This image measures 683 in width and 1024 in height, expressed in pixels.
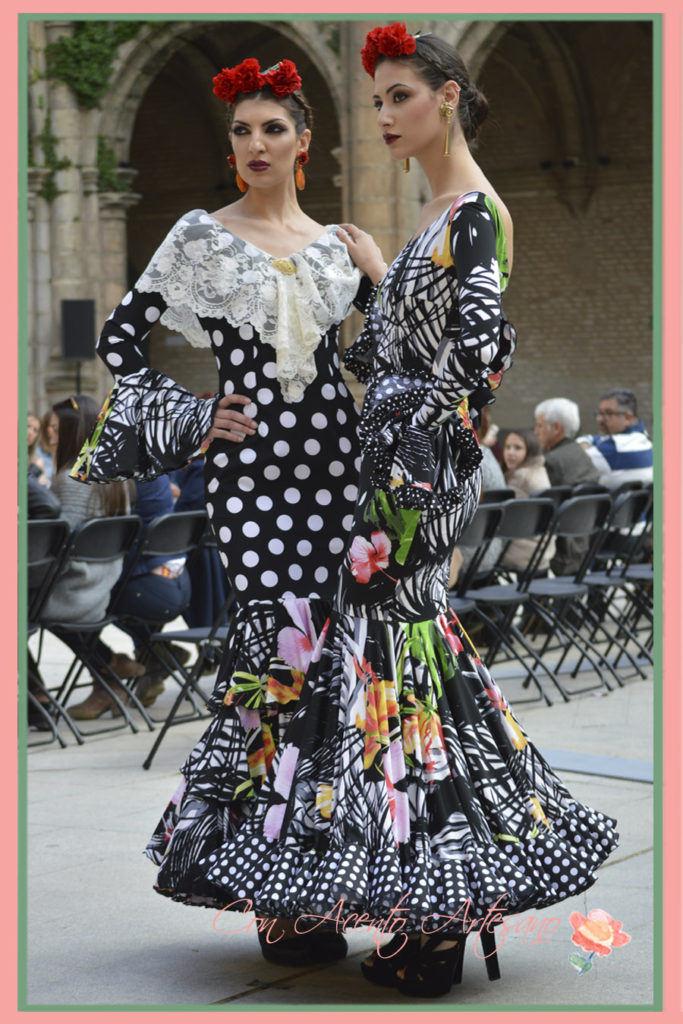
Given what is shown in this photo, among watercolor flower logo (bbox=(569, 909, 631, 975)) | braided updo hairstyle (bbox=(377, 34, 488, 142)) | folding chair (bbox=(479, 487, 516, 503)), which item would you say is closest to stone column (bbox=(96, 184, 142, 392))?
folding chair (bbox=(479, 487, 516, 503))

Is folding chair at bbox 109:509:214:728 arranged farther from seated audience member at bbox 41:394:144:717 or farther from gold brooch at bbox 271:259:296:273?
gold brooch at bbox 271:259:296:273

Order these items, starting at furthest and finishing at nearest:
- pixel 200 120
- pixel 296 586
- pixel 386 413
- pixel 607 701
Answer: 1. pixel 200 120
2. pixel 607 701
3. pixel 296 586
4. pixel 386 413

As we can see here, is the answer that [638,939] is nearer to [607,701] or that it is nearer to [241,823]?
[241,823]

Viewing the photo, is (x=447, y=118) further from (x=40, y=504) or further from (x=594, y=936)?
(x=40, y=504)

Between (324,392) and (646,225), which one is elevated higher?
(646,225)

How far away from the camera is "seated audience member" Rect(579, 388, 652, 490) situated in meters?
9.66

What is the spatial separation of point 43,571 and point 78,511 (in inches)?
23.0

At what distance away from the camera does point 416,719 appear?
3031mm

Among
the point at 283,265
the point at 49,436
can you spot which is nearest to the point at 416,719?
the point at 283,265

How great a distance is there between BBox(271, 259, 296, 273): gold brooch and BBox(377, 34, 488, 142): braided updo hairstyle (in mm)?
501

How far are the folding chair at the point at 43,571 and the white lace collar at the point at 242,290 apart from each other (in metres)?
2.76

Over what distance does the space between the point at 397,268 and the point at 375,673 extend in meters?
0.82

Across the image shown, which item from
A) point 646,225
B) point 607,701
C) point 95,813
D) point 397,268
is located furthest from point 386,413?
point 646,225

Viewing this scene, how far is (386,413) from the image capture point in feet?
9.93
